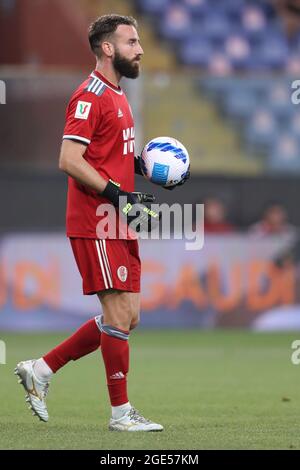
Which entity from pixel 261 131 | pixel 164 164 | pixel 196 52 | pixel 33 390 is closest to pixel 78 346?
pixel 33 390

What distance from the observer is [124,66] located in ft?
22.1

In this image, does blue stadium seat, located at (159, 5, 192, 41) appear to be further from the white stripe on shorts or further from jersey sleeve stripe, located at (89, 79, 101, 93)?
the white stripe on shorts

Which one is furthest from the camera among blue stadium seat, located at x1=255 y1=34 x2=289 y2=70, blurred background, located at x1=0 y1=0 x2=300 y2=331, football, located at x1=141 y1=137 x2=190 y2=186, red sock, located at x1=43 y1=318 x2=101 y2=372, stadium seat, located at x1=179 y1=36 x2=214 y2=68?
blue stadium seat, located at x1=255 y1=34 x2=289 y2=70

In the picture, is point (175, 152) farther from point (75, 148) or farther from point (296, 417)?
point (296, 417)

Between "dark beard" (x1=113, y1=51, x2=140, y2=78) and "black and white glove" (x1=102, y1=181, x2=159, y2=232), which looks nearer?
"black and white glove" (x1=102, y1=181, x2=159, y2=232)

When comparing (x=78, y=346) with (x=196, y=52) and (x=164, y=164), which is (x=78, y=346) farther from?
(x=196, y=52)

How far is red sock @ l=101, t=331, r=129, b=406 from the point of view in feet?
21.6

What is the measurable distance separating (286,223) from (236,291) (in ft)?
3.72

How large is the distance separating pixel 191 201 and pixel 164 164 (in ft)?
23.6

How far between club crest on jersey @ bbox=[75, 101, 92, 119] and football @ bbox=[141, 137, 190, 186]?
0.62 meters

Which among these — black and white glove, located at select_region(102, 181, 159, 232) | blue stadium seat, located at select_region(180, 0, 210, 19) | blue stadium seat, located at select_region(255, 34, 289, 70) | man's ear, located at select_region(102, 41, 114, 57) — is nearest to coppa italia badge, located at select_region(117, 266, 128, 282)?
black and white glove, located at select_region(102, 181, 159, 232)

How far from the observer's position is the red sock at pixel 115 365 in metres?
6.57

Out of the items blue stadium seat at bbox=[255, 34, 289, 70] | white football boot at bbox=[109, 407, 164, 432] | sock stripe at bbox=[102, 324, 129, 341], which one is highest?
blue stadium seat at bbox=[255, 34, 289, 70]

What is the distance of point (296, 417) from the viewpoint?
7.14 metres
